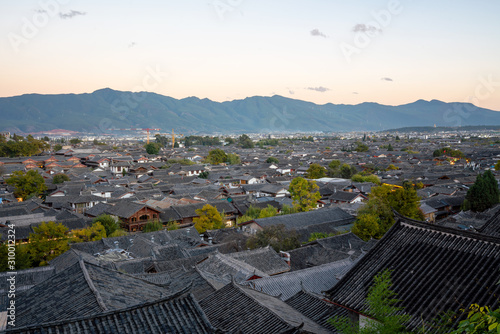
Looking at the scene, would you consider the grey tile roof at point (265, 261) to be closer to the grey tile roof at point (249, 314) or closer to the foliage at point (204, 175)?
the grey tile roof at point (249, 314)

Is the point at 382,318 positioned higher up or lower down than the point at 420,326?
higher up

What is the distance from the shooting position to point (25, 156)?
72.2 m

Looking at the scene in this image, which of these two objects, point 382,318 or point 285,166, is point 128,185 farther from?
point 382,318

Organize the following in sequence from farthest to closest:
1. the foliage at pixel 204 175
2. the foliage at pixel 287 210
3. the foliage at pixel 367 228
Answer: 1. the foliage at pixel 204 175
2. the foliage at pixel 287 210
3. the foliage at pixel 367 228

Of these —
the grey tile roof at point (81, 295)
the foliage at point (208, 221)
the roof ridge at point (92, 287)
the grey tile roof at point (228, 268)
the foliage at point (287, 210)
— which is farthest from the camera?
the foliage at point (287, 210)

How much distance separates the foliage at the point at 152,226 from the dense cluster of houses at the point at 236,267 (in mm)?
995

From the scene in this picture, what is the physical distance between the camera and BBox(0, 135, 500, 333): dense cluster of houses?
6641 millimetres

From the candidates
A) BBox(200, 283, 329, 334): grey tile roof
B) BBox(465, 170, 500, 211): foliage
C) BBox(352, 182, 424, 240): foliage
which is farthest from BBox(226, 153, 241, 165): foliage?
BBox(200, 283, 329, 334): grey tile roof

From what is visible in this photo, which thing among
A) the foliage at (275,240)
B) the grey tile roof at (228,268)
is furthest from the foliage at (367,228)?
the grey tile roof at (228,268)

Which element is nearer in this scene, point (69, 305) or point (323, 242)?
point (69, 305)

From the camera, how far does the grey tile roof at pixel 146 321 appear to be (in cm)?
552

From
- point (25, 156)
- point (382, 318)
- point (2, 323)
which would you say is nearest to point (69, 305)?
point (2, 323)

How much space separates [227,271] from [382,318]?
12.7 m

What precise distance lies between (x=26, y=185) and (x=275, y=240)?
118 feet
